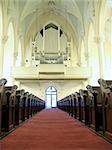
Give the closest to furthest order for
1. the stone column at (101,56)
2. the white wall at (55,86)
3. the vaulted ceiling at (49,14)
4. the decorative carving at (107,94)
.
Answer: the decorative carving at (107,94)
the stone column at (101,56)
the vaulted ceiling at (49,14)
the white wall at (55,86)

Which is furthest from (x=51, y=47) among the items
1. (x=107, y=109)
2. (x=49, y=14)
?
(x=107, y=109)

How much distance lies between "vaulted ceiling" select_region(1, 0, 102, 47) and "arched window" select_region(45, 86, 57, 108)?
18.1 ft

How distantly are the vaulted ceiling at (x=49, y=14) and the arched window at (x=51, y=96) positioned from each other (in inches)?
218

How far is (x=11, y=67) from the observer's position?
1827 cm

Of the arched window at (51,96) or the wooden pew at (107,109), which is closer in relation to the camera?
the wooden pew at (107,109)

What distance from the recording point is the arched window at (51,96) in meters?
22.4

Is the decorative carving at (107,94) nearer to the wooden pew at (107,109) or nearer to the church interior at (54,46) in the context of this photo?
the wooden pew at (107,109)

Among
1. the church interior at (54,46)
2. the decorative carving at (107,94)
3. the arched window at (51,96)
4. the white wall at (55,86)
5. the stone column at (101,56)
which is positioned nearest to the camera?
the decorative carving at (107,94)

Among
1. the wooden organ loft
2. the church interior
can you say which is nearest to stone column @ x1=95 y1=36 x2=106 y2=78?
the church interior

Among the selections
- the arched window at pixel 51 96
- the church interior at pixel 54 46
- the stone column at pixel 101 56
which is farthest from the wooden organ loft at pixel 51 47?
the stone column at pixel 101 56

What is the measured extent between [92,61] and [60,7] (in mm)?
5884

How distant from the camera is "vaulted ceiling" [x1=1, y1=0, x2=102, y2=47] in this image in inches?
625

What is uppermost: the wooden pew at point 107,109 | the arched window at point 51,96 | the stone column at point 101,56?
the stone column at point 101,56

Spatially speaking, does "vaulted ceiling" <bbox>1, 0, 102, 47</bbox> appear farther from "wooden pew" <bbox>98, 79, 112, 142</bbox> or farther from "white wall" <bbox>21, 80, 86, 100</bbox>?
"wooden pew" <bbox>98, 79, 112, 142</bbox>
